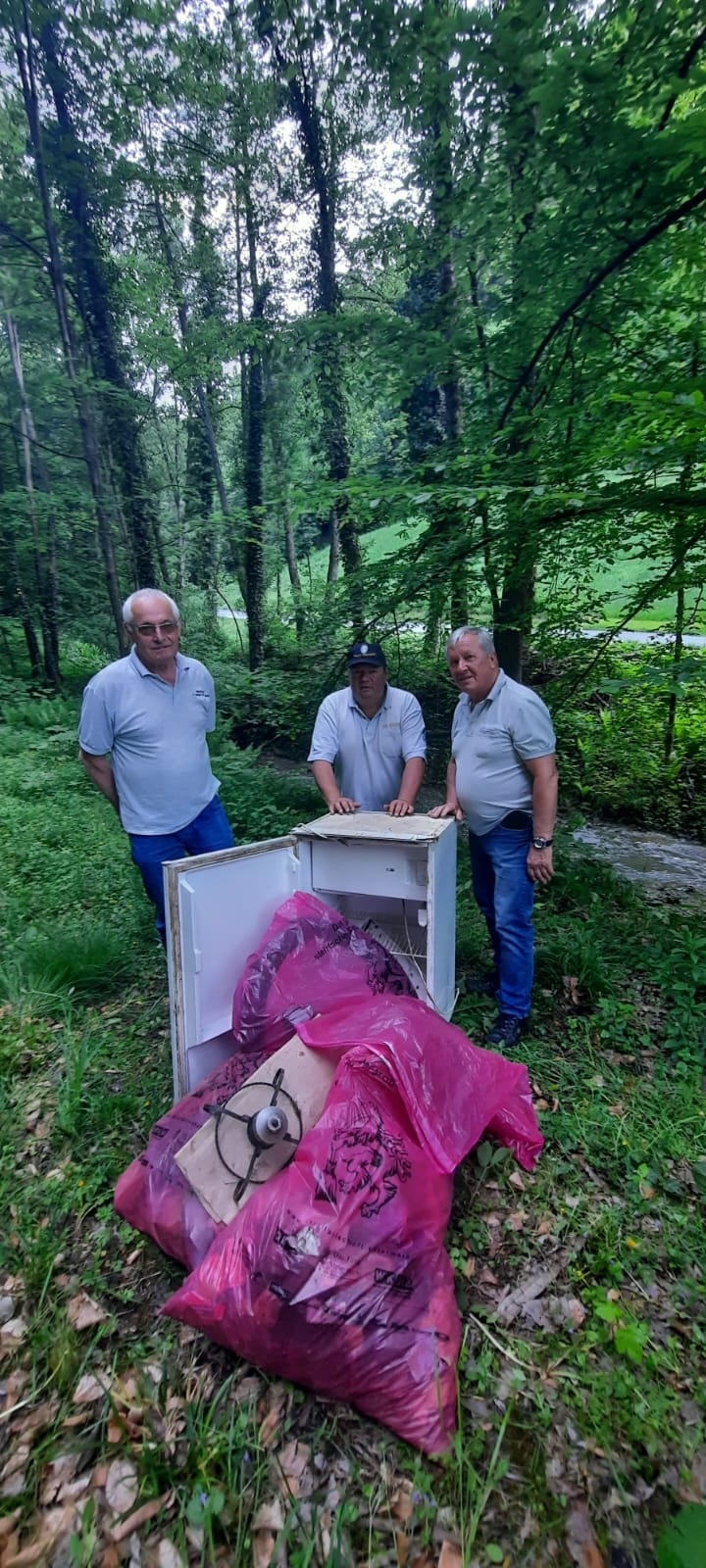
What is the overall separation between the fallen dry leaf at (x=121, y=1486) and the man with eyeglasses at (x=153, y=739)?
163cm

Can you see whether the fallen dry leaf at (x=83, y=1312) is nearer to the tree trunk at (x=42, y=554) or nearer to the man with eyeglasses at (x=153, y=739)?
the man with eyeglasses at (x=153, y=739)

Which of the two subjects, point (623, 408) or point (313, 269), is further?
point (313, 269)

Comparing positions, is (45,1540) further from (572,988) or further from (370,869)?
(572,988)

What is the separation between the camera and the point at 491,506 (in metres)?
3.16

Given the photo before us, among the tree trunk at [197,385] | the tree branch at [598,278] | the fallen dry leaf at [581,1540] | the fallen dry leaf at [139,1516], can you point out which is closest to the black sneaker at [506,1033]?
the fallen dry leaf at [581,1540]

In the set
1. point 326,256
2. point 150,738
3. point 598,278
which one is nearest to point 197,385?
point 326,256

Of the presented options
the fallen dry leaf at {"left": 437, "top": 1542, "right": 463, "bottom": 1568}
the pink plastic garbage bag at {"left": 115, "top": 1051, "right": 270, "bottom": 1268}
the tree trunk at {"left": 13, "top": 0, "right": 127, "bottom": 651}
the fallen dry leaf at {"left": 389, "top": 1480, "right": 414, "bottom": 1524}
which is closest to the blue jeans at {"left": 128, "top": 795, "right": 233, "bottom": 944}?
the pink plastic garbage bag at {"left": 115, "top": 1051, "right": 270, "bottom": 1268}

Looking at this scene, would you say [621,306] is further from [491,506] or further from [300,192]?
[300,192]

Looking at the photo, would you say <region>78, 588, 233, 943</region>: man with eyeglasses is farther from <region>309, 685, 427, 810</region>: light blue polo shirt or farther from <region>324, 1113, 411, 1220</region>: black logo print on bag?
<region>324, 1113, 411, 1220</region>: black logo print on bag

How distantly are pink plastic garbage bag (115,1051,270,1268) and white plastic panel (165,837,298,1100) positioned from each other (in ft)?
0.56

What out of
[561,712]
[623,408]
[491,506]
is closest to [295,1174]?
[491,506]

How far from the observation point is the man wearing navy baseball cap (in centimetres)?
267

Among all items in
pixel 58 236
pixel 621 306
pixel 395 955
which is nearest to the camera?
pixel 395 955

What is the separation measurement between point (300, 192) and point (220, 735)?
7194 millimetres
